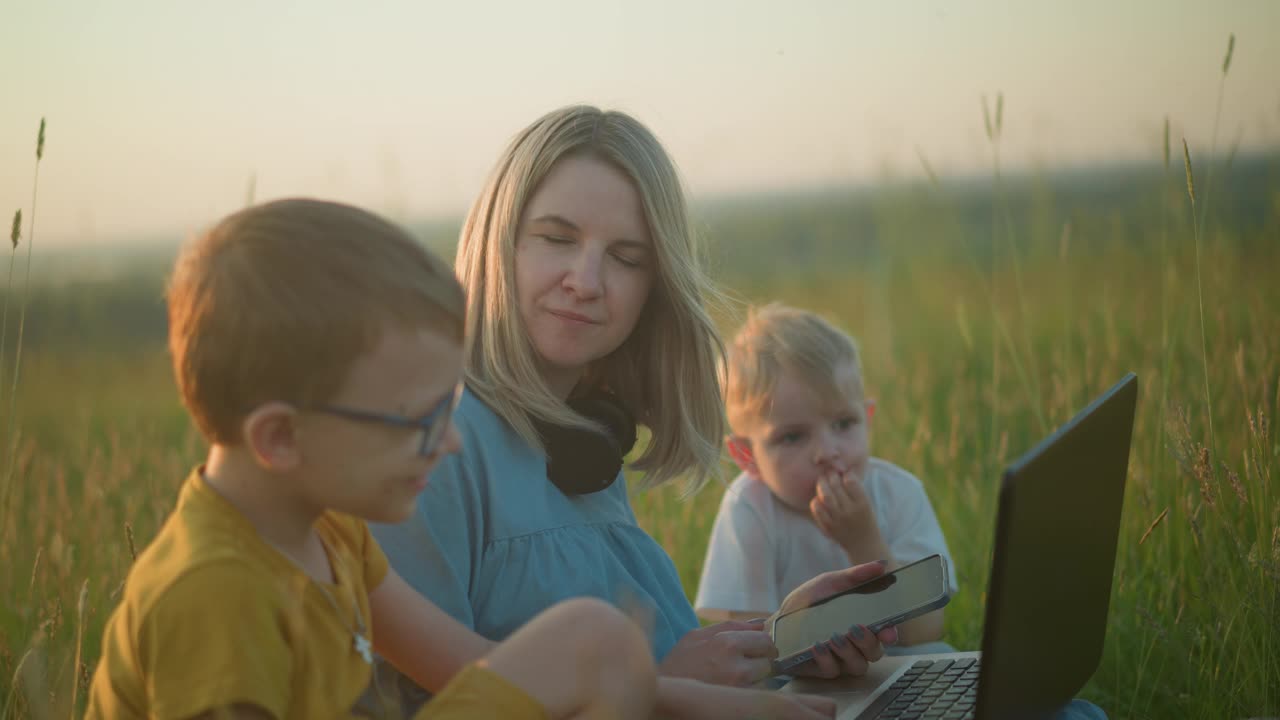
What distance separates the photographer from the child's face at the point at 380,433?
1310 mm

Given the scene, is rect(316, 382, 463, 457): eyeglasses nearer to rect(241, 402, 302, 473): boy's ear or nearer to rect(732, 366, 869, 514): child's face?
rect(241, 402, 302, 473): boy's ear

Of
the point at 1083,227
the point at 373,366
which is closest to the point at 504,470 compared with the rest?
the point at 373,366

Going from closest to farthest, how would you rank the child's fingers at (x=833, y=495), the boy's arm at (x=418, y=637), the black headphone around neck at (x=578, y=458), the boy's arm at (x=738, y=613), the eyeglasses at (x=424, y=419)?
1. the eyeglasses at (x=424, y=419)
2. the boy's arm at (x=418, y=637)
3. the black headphone around neck at (x=578, y=458)
4. the child's fingers at (x=833, y=495)
5. the boy's arm at (x=738, y=613)

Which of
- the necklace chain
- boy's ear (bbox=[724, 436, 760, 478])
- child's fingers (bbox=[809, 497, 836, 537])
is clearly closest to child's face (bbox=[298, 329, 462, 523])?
the necklace chain

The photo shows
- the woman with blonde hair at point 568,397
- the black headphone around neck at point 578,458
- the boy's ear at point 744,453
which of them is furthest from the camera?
the boy's ear at point 744,453

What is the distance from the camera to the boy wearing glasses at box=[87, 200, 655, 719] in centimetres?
123

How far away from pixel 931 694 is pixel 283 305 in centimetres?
131

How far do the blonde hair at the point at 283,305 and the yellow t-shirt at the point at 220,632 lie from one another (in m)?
0.13

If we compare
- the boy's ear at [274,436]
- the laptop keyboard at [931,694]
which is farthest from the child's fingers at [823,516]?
the boy's ear at [274,436]

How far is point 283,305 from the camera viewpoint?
128 cm

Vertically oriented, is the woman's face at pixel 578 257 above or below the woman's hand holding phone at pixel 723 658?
above

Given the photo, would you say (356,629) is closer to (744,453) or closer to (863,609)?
(863,609)

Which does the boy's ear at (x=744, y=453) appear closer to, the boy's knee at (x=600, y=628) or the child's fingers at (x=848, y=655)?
the child's fingers at (x=848, y=655)

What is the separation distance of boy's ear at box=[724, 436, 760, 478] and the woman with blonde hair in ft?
1.84
